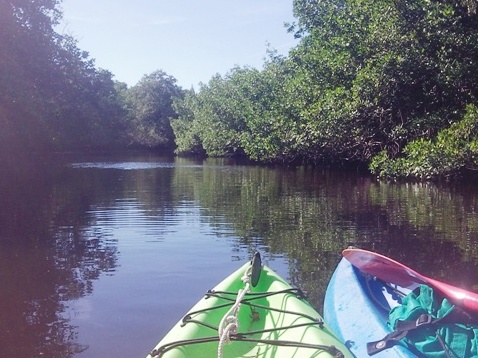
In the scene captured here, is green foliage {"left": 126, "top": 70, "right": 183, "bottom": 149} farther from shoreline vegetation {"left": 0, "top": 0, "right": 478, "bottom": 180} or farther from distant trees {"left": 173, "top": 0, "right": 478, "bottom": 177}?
distant trees {"left": 173, "top": 0, "right": 478, "bottom": 177}

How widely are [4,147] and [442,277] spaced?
27.2 m

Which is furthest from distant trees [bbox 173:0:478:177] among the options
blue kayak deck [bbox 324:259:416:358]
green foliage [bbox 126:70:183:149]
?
green foliage [bbox 126:70:183:149]

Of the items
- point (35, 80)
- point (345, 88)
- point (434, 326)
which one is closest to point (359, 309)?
point (434, 326)

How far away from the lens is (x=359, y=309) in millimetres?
4043

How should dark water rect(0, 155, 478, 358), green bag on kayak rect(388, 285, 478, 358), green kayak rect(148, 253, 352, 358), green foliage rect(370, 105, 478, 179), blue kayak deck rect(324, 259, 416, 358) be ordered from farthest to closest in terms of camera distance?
green foliage rect(370, 105, 478, 179)
dark water rect(0, 155, 478, 358)
blue kayak deck rect(324, 259, 416, 358)
green bag on kayak rect(388, 285, 478, 358)
green kayak rect(148, 253, 352, 358)

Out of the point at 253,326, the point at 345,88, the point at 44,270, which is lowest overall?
the point at 44,270

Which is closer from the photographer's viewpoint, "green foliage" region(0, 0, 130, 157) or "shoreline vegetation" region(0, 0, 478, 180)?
"shoreline vegetation" region(0, 0, 478, 180)

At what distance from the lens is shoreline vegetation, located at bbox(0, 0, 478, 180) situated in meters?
17.4

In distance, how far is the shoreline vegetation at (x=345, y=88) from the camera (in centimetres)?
1738

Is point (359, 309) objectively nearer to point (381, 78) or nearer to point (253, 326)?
point (253, 326)

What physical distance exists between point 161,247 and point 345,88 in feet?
44.4

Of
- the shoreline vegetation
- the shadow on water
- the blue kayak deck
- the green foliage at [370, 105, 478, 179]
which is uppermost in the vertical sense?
the shoreline vegetation

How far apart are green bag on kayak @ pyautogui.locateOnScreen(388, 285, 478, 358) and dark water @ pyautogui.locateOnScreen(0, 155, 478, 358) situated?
1.57 meters

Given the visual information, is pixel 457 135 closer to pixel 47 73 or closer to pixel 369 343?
pixel 369 343
